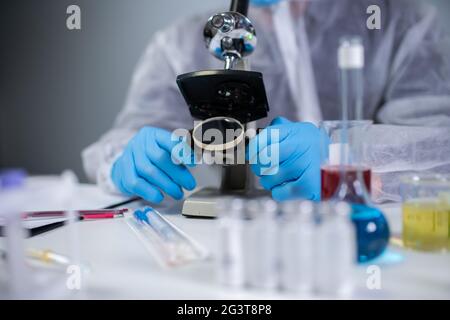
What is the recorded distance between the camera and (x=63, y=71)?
1886mm

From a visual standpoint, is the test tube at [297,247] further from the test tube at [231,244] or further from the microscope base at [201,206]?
the microscope base at [201,206]

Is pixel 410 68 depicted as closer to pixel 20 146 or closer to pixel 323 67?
pixel 323 67

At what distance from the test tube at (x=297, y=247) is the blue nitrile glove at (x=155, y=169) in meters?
0.45

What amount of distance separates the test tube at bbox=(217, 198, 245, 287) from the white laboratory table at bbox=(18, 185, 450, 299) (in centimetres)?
1

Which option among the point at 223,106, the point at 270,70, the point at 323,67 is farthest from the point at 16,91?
the point at 223,106

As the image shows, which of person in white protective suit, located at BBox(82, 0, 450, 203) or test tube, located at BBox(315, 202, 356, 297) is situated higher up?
person in white protective suit, located at BBox(82, 0, 450, 203)

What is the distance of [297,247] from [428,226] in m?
0.22

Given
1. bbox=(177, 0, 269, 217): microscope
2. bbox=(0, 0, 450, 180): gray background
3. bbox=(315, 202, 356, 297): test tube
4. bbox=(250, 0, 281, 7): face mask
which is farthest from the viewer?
bbox=(0, 0, 450, 180): gray background

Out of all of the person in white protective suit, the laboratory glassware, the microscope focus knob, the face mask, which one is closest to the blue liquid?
the laboratory glassware

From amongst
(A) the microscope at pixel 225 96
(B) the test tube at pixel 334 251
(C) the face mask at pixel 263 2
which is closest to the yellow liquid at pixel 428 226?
(B) the test tube at pixel 334 251

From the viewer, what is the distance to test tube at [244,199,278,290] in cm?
43

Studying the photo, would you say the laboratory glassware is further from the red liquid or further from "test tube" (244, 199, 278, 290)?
"test tube" (244, 199, 278, 290)

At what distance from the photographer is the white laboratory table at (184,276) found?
0.44 m
